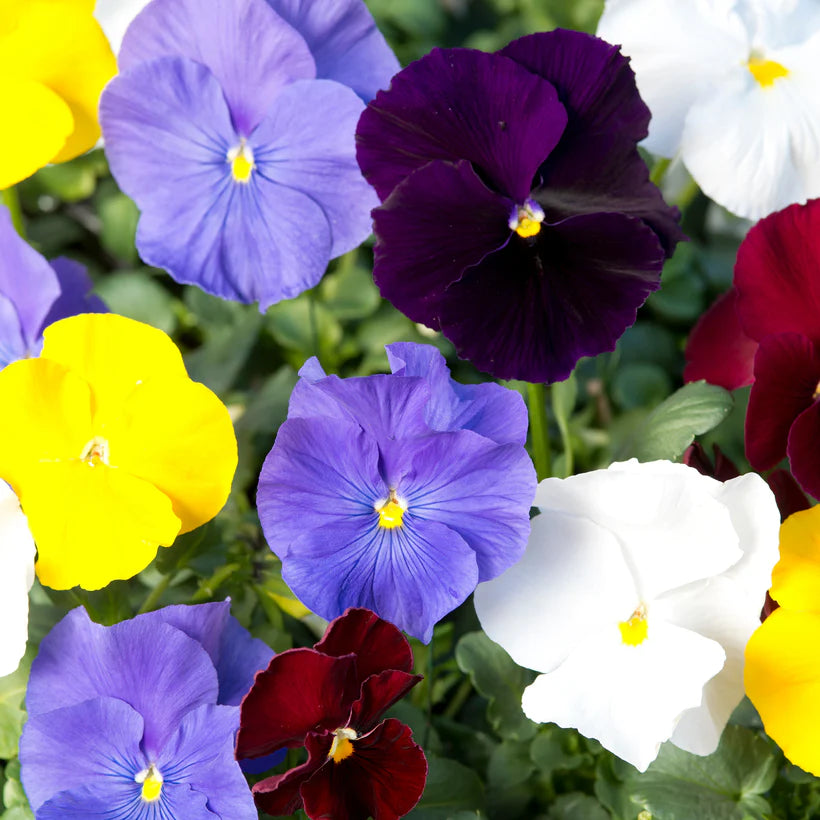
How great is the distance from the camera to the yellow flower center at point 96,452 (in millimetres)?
648

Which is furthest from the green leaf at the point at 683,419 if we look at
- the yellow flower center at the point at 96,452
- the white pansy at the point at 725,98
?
the yellow flower center at the point at 96,452

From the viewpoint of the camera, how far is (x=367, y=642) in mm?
576

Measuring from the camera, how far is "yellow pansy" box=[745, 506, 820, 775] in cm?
62

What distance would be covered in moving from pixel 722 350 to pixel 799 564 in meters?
0.23

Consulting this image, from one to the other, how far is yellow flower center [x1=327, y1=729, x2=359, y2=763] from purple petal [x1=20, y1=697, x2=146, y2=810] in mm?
117

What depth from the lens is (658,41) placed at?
749 mm

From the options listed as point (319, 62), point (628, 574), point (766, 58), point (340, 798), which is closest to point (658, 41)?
point (766, 58)

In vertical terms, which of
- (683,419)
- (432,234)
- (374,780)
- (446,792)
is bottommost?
(446,792)

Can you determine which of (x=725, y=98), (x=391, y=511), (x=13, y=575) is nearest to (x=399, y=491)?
(x=391, y=511)

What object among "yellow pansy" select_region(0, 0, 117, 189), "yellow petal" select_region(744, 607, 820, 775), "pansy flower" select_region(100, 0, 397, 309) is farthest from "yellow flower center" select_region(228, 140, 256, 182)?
"yellow petal" select_region(744, 607, 820, 775)

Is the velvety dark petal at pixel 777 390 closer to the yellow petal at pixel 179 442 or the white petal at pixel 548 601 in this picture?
the white petal at pixel 548 601

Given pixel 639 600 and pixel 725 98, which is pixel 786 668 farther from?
pixel 725 98

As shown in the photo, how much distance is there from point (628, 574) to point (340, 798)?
0.20 metres

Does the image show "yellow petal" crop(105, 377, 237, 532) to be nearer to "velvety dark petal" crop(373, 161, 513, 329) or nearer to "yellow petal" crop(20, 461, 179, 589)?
"yellow petal" crop(20, 461, 179, 589)
